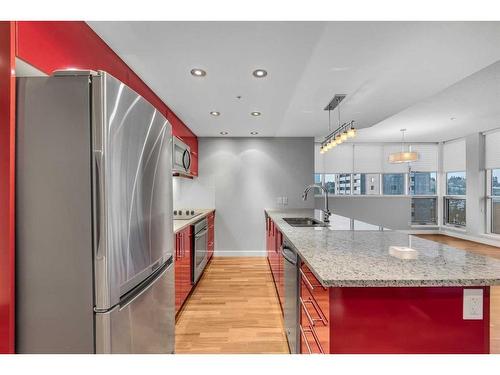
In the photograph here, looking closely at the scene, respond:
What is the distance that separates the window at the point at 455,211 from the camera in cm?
617

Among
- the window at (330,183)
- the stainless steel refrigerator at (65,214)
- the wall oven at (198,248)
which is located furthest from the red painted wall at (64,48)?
the window at (330,183)

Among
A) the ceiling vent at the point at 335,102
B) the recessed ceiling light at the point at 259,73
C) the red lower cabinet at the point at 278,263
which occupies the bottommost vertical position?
the red lower cabinet at the point at 278,263

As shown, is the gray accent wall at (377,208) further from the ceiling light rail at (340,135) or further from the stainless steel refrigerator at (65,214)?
the stainless steel refrigerator at (65,214)

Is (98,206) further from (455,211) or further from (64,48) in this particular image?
(455,211)

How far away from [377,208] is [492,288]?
3053mm

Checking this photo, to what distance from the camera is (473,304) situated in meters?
0.94

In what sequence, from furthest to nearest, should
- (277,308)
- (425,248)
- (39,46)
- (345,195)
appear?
(345,195)
(277,308)
(425,248)
(39,46)

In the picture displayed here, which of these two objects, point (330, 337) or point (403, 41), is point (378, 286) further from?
point (403, 41)

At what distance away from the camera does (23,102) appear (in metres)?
0.93

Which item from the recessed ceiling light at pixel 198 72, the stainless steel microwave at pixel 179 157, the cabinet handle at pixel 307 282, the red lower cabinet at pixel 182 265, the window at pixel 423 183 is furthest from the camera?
the window at pixel 423 183

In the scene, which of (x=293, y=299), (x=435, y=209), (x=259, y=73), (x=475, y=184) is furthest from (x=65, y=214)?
(x=435, y=209)

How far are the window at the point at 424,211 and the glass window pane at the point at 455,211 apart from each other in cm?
29

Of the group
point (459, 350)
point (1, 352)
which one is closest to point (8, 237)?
point (1, 352)
